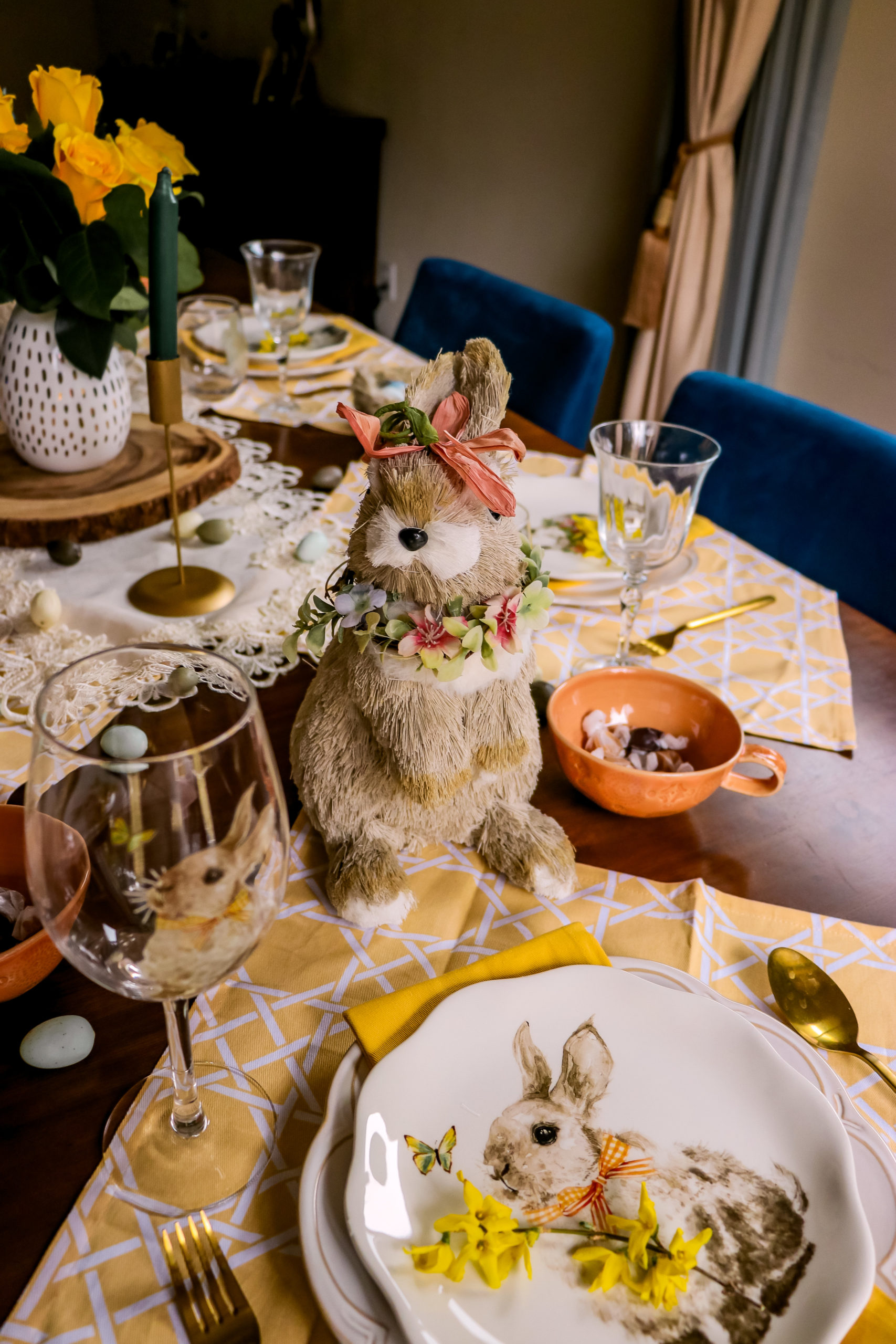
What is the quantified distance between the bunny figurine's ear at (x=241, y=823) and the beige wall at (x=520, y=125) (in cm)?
255

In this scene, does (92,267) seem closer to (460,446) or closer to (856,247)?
(460,446)

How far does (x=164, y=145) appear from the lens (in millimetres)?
914

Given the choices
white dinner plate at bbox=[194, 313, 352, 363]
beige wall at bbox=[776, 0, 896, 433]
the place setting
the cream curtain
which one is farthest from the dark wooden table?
the cream curtain

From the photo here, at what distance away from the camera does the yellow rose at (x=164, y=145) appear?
0.90 m

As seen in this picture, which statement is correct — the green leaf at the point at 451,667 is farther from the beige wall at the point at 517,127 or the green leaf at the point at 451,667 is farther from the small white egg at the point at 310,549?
the beige wall at the point at 517,127

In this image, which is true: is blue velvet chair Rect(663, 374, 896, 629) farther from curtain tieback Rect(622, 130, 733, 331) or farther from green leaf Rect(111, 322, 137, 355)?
curtain tieback Rect(622, 130, 733, 331)

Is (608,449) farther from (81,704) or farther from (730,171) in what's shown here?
(730,171)

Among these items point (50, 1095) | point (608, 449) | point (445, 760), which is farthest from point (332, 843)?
point (608, 449)

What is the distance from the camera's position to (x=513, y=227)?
9.84ft

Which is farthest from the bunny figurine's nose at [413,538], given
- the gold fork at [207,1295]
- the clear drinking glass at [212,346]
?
the clear drinking glass at [212,346]

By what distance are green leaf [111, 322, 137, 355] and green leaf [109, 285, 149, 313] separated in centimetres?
2

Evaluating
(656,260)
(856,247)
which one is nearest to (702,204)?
(656,260)

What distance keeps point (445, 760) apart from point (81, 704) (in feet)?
0.72

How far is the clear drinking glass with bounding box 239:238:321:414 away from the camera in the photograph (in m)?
1.28
